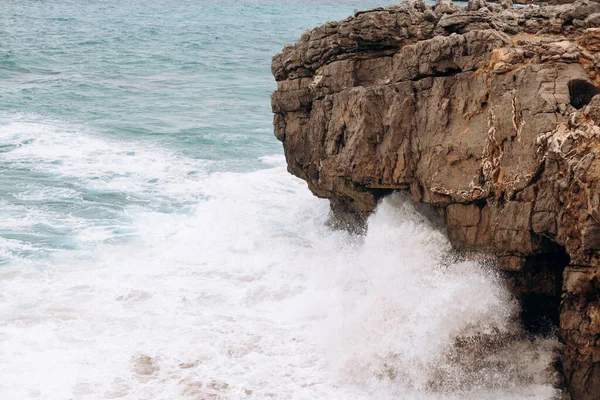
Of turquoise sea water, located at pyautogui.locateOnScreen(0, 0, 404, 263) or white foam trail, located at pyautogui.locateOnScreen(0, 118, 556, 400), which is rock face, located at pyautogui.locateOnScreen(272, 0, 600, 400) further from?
turquoise sea water, located at pyautogui.locateOnScreen(0, 0, 404, 263)

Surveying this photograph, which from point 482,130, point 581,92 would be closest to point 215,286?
point 482,130

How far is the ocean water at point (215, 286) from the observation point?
504 inches

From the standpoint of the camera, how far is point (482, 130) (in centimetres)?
1359

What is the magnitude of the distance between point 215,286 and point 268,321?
2025 millimetres

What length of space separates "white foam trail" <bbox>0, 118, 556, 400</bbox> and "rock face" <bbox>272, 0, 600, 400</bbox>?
871mm

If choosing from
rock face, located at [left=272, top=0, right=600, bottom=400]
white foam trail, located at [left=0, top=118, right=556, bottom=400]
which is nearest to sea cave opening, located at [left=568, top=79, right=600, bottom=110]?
rock face, located at [left=272, top=0, right=600, bottom=400]

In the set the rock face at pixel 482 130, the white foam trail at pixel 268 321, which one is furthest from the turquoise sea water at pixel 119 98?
the rock face at pixel 482 130

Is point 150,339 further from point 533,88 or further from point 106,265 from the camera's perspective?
point 533,88

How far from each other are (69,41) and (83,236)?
37.1 meters

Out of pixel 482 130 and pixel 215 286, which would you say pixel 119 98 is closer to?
pixel 215 286

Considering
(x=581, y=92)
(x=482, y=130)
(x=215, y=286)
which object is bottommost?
(x=215, y=286)

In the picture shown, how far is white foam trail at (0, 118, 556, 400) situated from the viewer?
12.7 metres

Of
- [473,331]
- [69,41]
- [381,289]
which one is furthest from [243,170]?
[69,41]

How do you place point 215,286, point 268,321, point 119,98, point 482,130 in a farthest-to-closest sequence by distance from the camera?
point 119,98
point 215,286
point 268,321
point 482,130
